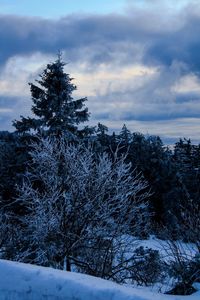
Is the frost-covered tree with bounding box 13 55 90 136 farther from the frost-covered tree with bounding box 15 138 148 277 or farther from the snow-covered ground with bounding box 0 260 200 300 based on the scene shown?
the snow-covered ground with bounding box 0 260 200 300

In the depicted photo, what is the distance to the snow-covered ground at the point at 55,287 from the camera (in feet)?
16.3

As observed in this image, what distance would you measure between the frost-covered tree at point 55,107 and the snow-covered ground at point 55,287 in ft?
79.2

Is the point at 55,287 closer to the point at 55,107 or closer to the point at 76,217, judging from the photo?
the point at 76,217

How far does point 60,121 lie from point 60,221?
14.6 m

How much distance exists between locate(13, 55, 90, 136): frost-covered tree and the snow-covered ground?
24151 mm

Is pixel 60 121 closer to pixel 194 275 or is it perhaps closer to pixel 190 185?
pixel 194 275

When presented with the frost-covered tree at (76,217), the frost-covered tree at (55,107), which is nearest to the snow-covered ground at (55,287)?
the frost-covered tree at (76,217)

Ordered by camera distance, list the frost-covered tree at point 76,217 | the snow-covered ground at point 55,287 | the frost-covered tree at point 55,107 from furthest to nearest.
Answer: the frost-covered tree at point 55,107, the frost-covered tree at point 76,217, the snow-covered ground at point 55,287

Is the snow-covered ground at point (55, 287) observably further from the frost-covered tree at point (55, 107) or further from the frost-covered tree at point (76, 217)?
the frost-covered tree at point (55, 107)

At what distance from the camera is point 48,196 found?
62.5 feet

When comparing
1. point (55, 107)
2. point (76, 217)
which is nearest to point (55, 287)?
point (76, 217)

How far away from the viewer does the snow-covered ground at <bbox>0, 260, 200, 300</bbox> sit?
497cm

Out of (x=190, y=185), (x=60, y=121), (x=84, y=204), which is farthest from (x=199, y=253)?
(x=190, y=185)

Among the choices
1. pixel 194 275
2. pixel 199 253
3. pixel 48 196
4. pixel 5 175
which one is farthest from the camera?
pixel 5 175
